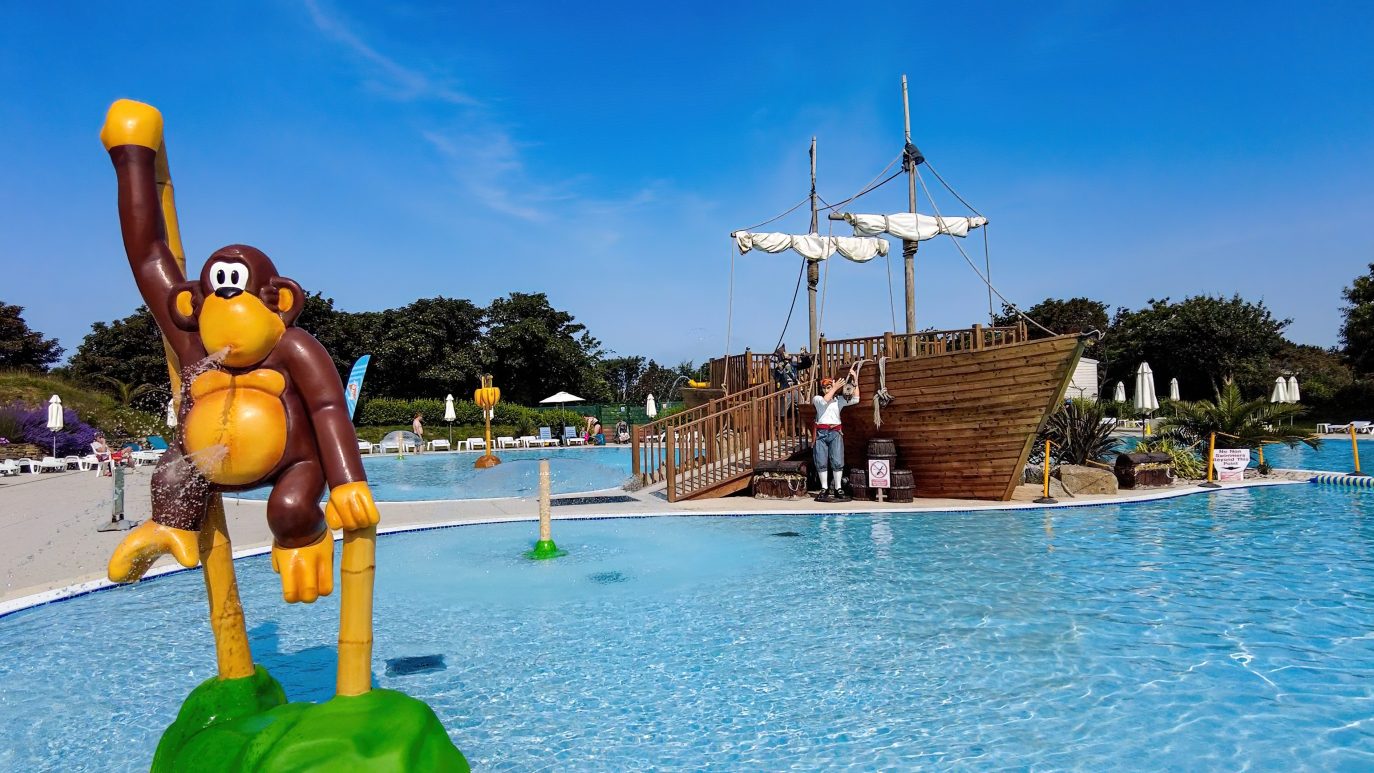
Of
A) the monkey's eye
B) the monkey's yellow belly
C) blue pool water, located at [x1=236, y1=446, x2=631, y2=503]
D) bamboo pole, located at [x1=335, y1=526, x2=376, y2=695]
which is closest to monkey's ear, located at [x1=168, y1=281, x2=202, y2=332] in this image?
the monkey's eye

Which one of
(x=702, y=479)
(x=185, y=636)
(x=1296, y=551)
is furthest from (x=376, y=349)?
(x=1296, y=551)

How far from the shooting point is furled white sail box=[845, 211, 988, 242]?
17688 millimetres

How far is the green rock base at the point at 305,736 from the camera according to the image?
249 centimetres

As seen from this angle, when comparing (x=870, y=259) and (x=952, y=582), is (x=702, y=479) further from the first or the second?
(x=870, y=259)

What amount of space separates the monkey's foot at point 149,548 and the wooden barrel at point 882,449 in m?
11.1

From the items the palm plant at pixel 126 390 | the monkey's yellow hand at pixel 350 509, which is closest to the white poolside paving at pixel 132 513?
the monkey's yellow hand at pixel 350 509

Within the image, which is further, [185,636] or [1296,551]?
[1296,551]

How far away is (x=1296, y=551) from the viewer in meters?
8.36

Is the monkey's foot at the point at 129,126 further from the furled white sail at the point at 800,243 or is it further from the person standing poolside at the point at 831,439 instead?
the furled white sail at the point at 800,243

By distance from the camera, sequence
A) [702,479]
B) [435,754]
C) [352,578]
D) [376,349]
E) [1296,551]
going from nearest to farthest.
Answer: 1. [435,754]
2. [352,578]
3. [1296,551]
4. [702,479]
5. [376,349]

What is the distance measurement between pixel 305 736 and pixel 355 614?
46 centimetres

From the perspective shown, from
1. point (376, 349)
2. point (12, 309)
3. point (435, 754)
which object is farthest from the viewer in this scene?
point (12, 309)

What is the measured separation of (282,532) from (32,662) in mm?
4176

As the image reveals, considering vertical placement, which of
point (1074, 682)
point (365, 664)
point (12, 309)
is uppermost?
point (12, 309)
